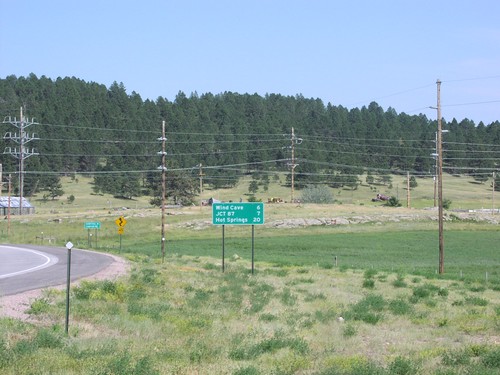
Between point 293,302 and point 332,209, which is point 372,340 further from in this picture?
point 332,209

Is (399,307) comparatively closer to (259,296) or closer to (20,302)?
(259,296)

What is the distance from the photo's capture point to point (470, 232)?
263 ft

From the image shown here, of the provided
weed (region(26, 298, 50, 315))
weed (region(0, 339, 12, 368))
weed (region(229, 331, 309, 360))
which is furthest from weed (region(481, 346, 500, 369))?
weed (region(26, 298, 50, 315))

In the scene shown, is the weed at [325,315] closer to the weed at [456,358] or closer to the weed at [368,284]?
the weed at [456,358]

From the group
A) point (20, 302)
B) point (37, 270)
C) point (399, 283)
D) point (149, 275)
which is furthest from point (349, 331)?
point (37, 270)

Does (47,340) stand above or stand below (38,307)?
above

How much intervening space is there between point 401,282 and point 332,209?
6435 cm

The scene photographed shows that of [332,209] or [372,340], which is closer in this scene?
[372,340]

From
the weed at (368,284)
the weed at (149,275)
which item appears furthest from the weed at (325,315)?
the weed at (368,284)

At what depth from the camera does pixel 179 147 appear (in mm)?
161125

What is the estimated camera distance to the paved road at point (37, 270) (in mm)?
24391

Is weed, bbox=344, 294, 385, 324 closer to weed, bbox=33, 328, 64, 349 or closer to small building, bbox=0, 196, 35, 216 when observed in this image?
weed, bbox=33, 328, 64, 349

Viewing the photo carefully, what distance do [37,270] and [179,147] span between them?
130733 mm

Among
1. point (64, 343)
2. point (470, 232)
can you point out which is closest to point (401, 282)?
point (64, 343)
